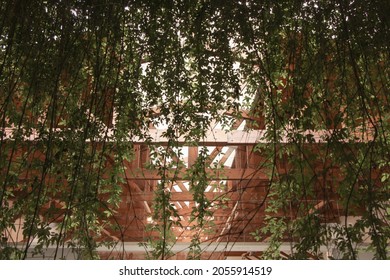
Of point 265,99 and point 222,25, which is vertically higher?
point 222,25

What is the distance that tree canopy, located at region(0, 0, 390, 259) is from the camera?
167 cm

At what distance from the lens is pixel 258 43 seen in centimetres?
194

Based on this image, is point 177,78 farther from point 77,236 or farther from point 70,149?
point 77,236

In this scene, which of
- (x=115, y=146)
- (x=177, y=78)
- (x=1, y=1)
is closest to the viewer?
(x=1, y=1)

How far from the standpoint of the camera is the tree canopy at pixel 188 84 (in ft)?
5.47

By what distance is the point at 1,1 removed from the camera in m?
1.74

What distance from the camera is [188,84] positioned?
79.2 inches

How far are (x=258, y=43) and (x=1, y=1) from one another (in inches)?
44.6
